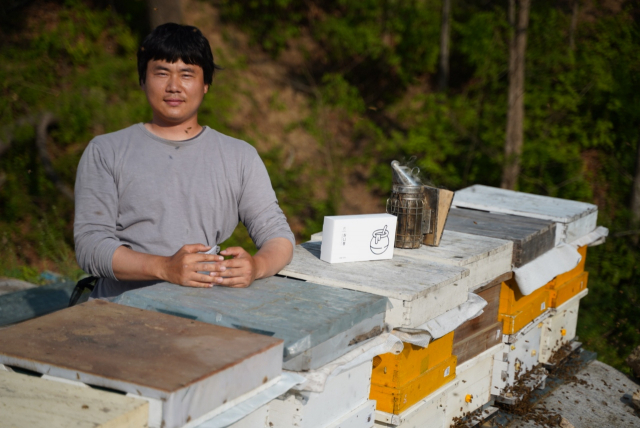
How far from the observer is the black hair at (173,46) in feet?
6.82

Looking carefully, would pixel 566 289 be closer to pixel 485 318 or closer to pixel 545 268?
pixel 545 268

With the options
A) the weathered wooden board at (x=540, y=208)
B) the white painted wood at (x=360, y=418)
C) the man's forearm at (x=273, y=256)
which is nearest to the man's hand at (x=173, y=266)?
the man's forearm at (x=273, y=256)

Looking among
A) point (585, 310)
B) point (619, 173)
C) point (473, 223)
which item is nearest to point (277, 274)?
point (473, 223)

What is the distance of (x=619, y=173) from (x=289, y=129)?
4572 mm

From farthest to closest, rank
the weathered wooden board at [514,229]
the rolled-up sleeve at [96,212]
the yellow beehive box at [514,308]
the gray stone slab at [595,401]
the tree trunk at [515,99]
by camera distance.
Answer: the tree trunk at [515,99], the gray stone slab at [595,401], the yellow beehive box at [514,308], the weathered wooden board at [514,229], the rolled-up sleeve at [96,212]

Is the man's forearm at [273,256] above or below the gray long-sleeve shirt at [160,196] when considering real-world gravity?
below

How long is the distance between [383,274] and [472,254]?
1.50 feet

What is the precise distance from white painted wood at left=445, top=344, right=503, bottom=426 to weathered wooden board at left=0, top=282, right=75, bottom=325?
85.0 inches

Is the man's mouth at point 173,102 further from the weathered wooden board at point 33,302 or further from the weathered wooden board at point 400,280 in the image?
the weathered wooden board at point 33,302

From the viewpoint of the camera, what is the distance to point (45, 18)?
9336mm

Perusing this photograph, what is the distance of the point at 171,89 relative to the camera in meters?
2.10

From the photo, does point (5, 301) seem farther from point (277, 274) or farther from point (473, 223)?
point (473, 223)

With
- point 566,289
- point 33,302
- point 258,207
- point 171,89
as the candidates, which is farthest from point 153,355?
point 566,289

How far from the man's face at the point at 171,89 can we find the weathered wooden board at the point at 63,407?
1.05 meters
